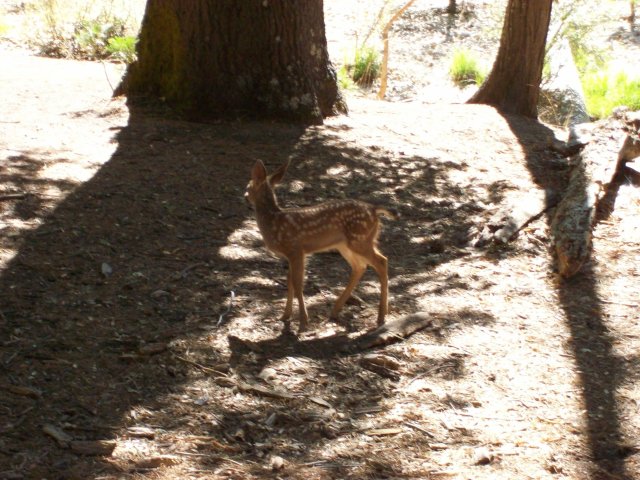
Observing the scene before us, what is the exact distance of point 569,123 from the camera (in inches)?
540

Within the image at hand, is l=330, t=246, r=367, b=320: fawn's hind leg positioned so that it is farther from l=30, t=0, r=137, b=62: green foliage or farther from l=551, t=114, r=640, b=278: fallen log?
l=30, t=0, r=137, b=62: green foliage

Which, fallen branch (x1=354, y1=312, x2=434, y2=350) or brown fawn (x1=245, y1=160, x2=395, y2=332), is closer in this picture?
fallen branch (x1=354, y1=312, x2=434, y2=350)

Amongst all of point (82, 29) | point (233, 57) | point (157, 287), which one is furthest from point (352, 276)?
point (82, 29)

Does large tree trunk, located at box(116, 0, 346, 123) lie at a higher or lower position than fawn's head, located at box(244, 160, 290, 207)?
higher

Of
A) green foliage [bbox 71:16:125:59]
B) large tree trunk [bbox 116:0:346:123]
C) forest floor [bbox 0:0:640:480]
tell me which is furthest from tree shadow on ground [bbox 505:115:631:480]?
green foliage [bbox 71:16:125:59]

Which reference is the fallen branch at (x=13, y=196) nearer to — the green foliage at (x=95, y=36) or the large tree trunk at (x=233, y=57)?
the large tree trunk at (x=233, y=57)

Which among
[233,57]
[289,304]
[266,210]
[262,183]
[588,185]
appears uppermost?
[233,57]

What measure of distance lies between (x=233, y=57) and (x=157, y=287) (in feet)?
12.0

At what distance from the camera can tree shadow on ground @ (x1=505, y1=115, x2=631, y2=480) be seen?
498 centimetres

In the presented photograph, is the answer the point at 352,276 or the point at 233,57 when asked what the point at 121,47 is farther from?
the point at 352,276

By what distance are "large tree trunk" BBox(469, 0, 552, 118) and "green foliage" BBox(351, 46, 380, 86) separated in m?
5.21

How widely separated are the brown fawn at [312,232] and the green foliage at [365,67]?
35.0ft

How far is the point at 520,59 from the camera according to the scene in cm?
1154

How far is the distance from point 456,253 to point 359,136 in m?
2.44
